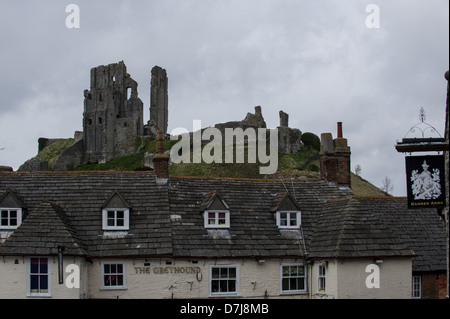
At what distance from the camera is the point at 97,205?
2683cm

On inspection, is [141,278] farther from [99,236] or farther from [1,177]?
[1,177]

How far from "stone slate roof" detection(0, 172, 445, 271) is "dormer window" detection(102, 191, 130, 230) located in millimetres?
223

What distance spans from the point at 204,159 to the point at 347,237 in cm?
5815

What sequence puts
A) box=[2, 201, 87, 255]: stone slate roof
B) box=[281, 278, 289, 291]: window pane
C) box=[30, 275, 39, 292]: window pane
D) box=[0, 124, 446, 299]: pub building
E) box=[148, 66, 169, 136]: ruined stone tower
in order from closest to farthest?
1. box=[2, 201, 87, 255]: stone slate roof
2. box=[30, 275, 39, 292]: window pane
3. box=[0, 124, 446, 299]: pub building
4. box=[281, 278, 289, 291]: window pane
5. box=[148, 66, 169, 136]: ruined stone tower

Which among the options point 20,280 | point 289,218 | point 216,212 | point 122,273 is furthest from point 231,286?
point 20,280

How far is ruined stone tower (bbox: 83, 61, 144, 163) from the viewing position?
102 meters

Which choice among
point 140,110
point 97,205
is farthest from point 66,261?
point 140,110

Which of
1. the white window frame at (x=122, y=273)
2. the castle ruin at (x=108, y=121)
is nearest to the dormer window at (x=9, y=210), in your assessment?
the white window frame at (x=122, y=273)

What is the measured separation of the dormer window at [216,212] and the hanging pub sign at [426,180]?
10834 mm

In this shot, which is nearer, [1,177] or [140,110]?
[1,177]

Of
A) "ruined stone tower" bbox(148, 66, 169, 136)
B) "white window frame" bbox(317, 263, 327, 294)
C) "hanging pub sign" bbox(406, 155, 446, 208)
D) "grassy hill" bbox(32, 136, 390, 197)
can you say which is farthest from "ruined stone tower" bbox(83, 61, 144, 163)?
A: "hanging pub sign" bbox(406, 155, 446, 208)

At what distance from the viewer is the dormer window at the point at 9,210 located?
25.4 metres

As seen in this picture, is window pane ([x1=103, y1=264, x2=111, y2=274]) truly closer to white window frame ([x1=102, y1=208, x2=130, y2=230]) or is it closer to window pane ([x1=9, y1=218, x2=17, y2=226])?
white window frame ([x1=102, y1=208, x2=130, y2=230])
